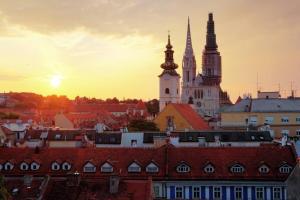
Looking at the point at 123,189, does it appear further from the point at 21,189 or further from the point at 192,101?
the point at 192,101

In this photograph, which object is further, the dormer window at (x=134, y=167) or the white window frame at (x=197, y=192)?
the dormer window at (x=134, y=167)

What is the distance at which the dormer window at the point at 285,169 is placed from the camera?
4787cm

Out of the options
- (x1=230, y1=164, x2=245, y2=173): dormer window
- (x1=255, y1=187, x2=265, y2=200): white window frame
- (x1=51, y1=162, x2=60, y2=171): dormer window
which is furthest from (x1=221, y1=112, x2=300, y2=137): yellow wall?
(x1=51, y1=162, x2=60, y2=171): dormer window

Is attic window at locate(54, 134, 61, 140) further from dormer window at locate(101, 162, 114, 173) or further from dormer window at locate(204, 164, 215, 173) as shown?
dormer window at locate(204, 164, 215, 173)

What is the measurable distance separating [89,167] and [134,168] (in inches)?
159

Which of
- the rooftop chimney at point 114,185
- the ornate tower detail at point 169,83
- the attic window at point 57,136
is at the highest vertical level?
the ornate tower detail at point 169,83

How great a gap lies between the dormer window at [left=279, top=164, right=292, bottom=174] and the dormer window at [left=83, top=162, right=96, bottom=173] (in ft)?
53.9

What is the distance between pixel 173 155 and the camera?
5038cm

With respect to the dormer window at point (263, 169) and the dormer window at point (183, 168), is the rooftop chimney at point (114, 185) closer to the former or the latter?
the dormer window at point (183, 168)

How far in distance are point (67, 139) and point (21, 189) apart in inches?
1487

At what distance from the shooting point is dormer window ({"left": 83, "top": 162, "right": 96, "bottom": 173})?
4969 centimetres

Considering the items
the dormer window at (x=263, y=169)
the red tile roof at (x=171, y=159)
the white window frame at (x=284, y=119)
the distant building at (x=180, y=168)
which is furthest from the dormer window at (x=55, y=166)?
the white window frame at (x=284, y=119)

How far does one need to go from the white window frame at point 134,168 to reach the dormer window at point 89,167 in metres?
3.15

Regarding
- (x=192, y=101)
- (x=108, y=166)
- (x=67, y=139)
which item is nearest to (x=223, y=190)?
(x=108, y=166)
